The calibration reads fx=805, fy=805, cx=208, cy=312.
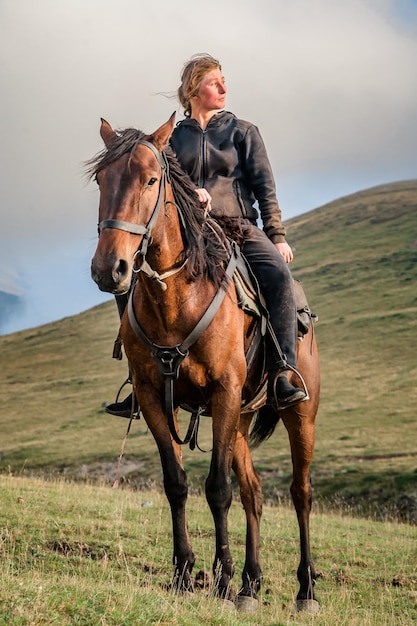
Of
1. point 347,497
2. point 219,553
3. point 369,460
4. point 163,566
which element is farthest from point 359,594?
point 369,460

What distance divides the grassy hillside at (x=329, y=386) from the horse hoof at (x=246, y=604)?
18.8 meters

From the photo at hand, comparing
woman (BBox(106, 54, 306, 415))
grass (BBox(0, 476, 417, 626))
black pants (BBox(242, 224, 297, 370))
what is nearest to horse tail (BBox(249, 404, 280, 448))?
grass (BBox(0, 476, 417, 626))

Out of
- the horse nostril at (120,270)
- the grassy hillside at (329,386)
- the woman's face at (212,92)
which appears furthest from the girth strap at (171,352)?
the grassy hillside at (329,386)

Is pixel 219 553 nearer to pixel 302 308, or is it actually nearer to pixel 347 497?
pixel 302 308

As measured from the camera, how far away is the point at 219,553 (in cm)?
779

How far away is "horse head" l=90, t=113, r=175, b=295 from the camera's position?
20.4 feet

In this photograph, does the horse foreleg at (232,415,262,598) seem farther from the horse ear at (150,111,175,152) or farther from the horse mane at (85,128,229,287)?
the horse ear at (150,111,175,152)

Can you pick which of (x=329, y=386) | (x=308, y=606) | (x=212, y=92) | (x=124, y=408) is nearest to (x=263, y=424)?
(x=308, y=606)

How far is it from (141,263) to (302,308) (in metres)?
3.53

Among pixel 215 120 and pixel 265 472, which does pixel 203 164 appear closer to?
pixel 215 120

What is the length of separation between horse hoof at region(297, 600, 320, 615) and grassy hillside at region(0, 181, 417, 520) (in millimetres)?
17825

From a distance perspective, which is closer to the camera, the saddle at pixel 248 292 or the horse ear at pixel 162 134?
the horse ear at pixel 162 134

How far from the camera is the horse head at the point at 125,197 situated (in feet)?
20.4

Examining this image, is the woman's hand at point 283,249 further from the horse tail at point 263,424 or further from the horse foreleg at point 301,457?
the horse tail at point 263,424
